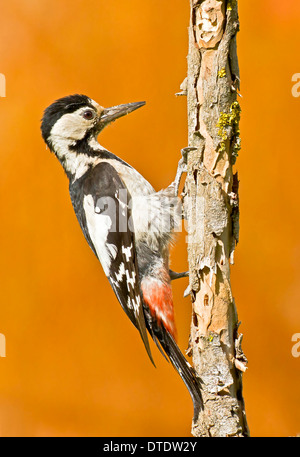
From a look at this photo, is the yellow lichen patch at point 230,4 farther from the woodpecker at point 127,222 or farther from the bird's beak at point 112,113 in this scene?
the bird's beak at point 112,113

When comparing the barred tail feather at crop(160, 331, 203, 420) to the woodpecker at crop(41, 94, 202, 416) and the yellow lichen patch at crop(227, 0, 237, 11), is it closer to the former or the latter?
the woodpecker at crop(41, 94, 202, 416)

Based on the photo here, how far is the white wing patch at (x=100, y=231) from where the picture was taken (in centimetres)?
179

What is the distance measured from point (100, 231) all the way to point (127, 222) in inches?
4.5

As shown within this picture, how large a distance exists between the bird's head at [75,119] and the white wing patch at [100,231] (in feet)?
0.91

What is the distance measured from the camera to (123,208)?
69.7 inches

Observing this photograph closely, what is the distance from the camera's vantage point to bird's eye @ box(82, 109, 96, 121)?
6.25ft

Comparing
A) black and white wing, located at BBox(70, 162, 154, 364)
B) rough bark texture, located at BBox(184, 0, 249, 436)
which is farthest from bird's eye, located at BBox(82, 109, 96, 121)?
rough bark texture, located at BBox(184, 0, 249, 436)

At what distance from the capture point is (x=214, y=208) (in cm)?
137

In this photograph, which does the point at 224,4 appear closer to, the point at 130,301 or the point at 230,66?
the point at 230,66

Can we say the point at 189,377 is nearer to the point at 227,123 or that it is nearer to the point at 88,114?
the point at 227,123

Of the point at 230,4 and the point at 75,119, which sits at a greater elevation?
the point at 75,119

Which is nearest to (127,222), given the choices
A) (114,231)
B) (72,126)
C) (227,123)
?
(114,231)

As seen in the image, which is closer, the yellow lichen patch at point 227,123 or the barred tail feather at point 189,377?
the yellow lichen patch at point 227,123

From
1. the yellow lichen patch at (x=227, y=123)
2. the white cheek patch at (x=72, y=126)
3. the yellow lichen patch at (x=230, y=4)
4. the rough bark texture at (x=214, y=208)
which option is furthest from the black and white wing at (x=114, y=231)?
the yellow lichen patch at (x=230, y=4)
